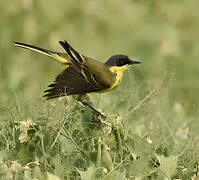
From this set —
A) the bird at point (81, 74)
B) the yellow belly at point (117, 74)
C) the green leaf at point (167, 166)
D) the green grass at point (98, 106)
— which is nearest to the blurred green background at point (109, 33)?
the green grass at point (98, 106)

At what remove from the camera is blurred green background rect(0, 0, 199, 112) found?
935 centimetres

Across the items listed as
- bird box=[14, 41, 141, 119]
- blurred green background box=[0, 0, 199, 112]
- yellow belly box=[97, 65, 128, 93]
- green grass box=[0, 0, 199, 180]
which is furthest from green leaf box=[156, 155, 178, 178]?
blurred green background box=[0, 0, 199, 112]

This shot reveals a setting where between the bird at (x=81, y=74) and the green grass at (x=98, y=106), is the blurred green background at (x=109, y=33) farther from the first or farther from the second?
the bird at (x=81, y=74)

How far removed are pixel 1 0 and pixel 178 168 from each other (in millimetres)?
5792

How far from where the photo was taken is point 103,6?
34.5 feet

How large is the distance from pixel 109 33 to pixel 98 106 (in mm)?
4929

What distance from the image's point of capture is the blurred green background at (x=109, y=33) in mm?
9351

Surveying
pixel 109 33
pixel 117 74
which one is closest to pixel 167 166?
pixel 117 74

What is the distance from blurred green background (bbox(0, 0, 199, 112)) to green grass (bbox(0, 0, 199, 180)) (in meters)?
0.01

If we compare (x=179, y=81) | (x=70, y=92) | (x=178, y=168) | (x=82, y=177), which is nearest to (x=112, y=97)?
(x=70, y=92)

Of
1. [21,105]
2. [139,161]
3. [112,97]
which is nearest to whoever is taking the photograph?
[139,161]

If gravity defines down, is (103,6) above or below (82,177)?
above

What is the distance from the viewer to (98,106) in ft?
17.7

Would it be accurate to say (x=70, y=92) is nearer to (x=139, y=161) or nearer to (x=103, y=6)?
(x=139, y=161)
